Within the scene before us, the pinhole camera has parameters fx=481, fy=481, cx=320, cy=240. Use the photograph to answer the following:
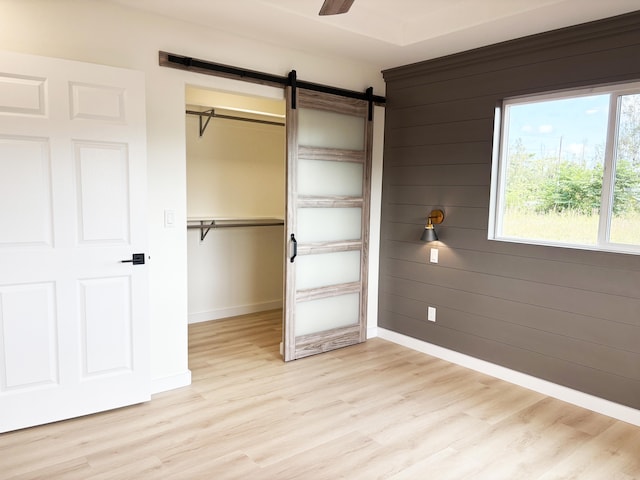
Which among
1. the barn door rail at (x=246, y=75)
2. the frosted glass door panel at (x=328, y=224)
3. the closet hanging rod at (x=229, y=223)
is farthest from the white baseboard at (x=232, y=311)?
the barn door rail at (x=246, y=75)

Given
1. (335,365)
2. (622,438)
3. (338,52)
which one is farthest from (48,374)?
(622,438)

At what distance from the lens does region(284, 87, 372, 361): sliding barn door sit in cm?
383

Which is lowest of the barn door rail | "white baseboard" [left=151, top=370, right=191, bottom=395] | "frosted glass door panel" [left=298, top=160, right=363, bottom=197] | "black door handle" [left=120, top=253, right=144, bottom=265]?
"white baseboard" [left=151, top=370, right=191, bottom=395]

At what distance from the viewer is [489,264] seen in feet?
12.0

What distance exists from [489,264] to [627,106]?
1.37 metres

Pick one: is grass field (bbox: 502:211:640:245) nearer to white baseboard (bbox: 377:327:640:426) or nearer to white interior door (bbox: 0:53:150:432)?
white baseboard (bbox: 377:327:640:426)

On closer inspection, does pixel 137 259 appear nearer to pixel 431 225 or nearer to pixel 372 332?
pixel 431 225

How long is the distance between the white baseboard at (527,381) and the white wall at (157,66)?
2.02 metres

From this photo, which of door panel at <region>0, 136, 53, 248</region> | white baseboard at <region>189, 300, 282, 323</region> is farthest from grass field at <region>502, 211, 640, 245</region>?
door panel at <region>0, 136, 53, 248</region>

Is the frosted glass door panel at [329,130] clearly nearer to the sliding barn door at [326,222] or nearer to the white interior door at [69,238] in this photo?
the sliding barn door at [326,222]

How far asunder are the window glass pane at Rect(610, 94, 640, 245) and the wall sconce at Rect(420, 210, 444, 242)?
127cm

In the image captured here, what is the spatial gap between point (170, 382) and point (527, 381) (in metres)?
2.54

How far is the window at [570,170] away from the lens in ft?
9.78

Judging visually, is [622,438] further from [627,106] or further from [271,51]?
[271,51]
